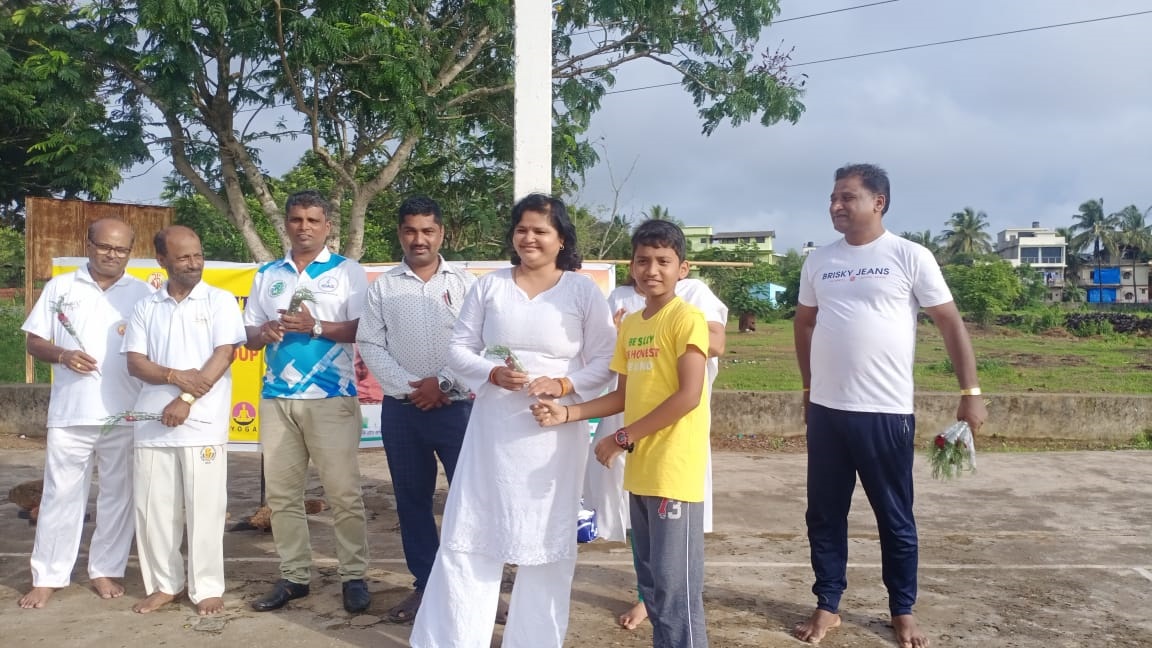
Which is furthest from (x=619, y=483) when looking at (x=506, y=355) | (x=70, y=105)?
(x=70, y=105)

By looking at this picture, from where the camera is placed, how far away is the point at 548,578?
10.5 ft

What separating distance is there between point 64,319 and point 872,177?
147 inches

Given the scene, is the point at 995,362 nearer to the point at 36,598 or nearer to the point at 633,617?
the point at 633,617

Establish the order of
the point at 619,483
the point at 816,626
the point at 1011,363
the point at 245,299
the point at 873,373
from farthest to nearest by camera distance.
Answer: the point at 1011,363, the point at 245,299, the point at 619,483, the point at 816,626, the point at 873,373

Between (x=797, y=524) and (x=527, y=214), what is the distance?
3416mm

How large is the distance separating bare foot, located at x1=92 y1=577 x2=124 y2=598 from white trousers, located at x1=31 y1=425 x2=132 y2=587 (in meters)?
0.02

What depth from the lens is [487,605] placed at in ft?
10.6

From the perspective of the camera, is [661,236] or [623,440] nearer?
[623,440]

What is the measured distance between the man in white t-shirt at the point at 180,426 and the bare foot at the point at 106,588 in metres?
0.24

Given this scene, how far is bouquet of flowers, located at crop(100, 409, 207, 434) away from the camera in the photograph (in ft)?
12.7

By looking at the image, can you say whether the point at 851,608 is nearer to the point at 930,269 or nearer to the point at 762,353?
the point at 930,269

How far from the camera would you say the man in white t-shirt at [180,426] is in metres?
3.88

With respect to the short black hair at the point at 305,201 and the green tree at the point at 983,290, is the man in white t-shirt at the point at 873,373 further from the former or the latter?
the green tree at the point at 983,290

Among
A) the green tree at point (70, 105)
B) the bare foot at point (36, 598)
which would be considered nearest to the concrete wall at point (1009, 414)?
the bare foot at point (36, 598)
